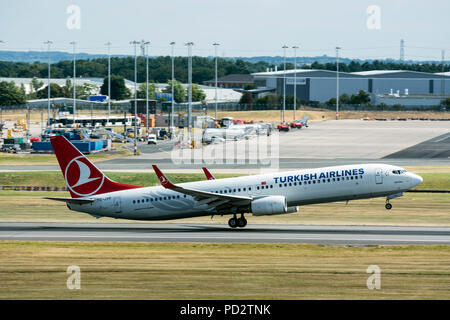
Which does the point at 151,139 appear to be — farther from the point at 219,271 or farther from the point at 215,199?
the point at 219,271

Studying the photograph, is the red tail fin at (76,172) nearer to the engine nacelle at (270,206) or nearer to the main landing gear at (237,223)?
the main landing gear at (237,223)

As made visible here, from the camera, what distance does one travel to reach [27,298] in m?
32.8

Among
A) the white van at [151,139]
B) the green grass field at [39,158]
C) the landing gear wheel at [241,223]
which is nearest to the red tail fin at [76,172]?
the landing gear wheel at [241,223]

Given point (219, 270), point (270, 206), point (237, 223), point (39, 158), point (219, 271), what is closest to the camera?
point (219, 271)

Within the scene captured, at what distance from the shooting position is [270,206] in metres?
52.3

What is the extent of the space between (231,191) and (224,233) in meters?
3.39

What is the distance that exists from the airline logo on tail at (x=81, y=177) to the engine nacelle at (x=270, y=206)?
12303mm

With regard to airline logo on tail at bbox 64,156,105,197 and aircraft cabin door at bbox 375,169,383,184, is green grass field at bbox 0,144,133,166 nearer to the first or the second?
airline logo on tail at bbox 64,156,105,197

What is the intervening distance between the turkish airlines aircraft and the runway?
150cm

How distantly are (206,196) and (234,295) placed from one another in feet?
66.1

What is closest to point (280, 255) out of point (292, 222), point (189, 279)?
point (189, 279)

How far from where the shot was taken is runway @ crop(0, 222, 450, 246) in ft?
160

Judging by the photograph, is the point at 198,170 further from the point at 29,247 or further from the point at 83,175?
the point at 29,247

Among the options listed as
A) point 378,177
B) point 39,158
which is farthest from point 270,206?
point 39,158
